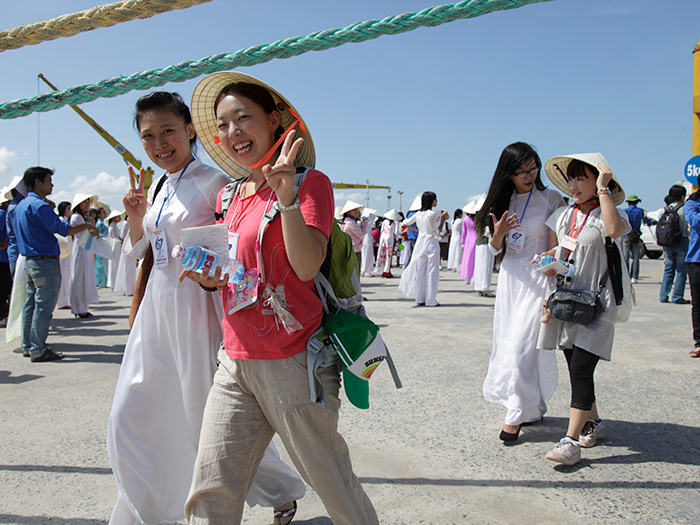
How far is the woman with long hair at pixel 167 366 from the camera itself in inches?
90.7

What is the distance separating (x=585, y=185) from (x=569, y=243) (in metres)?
0.37

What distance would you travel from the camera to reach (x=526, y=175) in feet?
11.7

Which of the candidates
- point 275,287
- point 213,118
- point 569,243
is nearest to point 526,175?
point 569,243

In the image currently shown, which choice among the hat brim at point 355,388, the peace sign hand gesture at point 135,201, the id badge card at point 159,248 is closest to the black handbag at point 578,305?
the hat brim at point 355,388

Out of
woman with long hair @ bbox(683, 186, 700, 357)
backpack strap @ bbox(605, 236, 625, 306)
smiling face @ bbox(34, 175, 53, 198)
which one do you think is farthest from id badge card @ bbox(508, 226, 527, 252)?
smiling face @ bbox(34, 175, 53, 198)

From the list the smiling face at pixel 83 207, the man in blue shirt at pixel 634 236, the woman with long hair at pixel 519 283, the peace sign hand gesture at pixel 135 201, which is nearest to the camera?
the peace sign hand gesture at pixel 135 201

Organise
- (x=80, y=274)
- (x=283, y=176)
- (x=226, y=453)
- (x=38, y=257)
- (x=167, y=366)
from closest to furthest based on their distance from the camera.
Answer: (x=283, y=176)
(x=226, y=453)
(x=167, y=366)
(x=38, y=257)
(x=80, y=274)

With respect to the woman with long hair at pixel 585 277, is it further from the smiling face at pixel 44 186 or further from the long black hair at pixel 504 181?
the smiling face at pixel 44 186

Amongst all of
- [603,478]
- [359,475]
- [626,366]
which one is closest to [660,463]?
[603,478]

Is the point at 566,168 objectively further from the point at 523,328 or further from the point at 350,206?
the point at 350,206

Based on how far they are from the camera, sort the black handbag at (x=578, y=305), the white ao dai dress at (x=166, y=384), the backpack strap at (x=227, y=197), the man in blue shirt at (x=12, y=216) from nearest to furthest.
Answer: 1. the backpack strap at (x=227, y=197)
2. the white ao dai dress at (x=166, y=384)
3. the black handbag at (x=578, y=305)
4. the man in blue shirt at (x=12, y=216)

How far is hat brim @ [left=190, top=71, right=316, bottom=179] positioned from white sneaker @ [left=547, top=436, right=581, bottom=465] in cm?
219

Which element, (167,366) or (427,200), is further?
(427,200)

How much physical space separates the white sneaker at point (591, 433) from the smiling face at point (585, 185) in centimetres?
143
